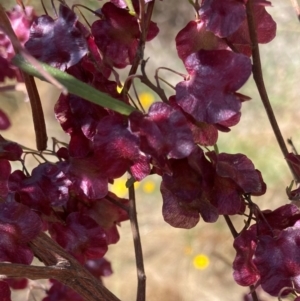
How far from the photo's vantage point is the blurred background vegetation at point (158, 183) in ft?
5.69

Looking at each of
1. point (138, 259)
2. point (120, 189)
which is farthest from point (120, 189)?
point (138, 259)

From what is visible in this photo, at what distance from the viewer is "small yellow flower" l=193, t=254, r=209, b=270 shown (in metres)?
→ 1.75

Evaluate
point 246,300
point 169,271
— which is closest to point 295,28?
point 169,271

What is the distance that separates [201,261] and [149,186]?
11.6 inches

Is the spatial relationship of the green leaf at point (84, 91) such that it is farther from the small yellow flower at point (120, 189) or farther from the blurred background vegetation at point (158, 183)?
the small yellow flower at point (120, 189)

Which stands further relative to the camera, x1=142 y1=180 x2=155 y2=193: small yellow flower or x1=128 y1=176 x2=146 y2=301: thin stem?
x1=142 y1=180 x2=155 y2=193: small yellow flower

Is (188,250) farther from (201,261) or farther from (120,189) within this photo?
(120,189)

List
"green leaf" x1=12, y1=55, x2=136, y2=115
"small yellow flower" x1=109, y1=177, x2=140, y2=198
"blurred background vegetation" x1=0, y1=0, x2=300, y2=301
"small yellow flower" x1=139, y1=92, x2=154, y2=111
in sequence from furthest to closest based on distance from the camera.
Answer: "small yellow flower" x1=139, y1=92, x2=154, y2=111 → "small yellow flower" x1=109, y1=177, x2=140, y2=198 → "blurred background vegetation" x1=0, y1=0, x2=300, y2=301 → "green leaf" x1=12, y1=55, x2=136, y2=115

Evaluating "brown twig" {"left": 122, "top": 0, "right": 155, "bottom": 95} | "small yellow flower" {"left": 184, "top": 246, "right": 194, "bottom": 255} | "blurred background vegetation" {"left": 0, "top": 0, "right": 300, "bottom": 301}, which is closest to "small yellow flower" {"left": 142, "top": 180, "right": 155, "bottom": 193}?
"blurred background vegetation" {"left": 0, "top": 0, "right": 300, "bottom": 301}

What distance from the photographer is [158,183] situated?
74.6 inches

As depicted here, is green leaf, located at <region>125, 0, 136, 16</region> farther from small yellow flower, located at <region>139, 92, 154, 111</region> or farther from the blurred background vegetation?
small yellow flower, located at <region>139, 92, 154, 111</region>

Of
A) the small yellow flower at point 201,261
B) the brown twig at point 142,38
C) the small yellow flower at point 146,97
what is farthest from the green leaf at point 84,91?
the small yellow flower at point 146,97

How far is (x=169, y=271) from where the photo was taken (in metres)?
1.76

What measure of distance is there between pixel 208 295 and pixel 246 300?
0.98m
